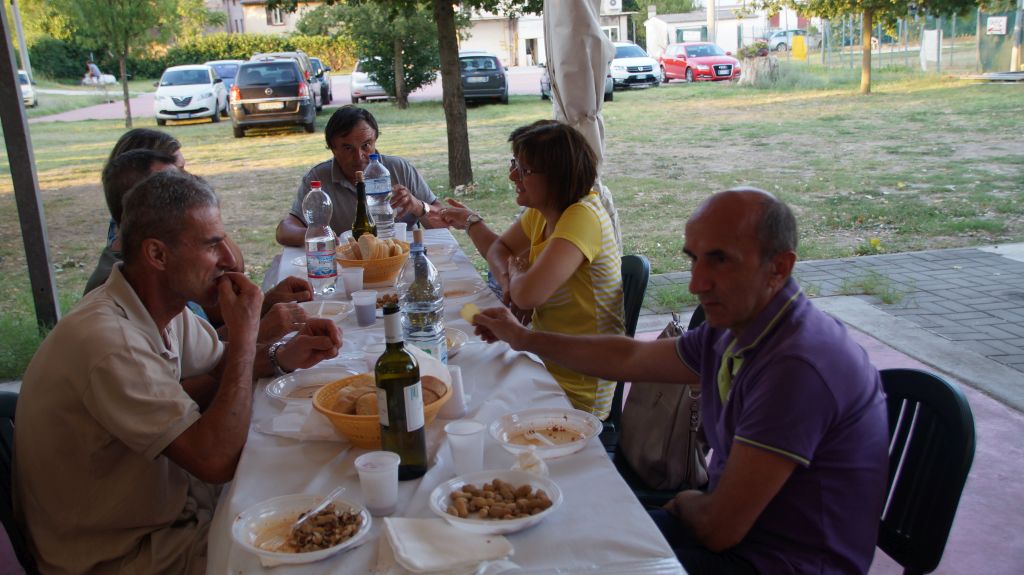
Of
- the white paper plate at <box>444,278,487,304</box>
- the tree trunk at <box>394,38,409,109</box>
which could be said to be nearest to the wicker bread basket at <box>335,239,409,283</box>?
the white paper plate at <box>444,278,487,304</box>

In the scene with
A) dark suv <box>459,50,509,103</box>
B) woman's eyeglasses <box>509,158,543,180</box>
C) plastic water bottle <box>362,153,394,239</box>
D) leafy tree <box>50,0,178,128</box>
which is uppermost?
leafy tree <box>50,0,178,128</box>

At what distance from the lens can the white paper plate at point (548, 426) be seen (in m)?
1.91

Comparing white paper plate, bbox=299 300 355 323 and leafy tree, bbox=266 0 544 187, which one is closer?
white paper plate, bbox=299 300 355 323

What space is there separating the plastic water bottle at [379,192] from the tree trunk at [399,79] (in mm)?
17247

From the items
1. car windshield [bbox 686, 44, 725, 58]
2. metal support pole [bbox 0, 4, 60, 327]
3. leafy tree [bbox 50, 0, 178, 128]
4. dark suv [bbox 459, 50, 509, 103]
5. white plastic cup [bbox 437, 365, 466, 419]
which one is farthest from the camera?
car windshield [bbox 686, 44, 725, 58]

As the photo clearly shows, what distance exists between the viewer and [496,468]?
6.08 feet

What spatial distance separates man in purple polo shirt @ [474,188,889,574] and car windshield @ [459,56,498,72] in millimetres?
20322

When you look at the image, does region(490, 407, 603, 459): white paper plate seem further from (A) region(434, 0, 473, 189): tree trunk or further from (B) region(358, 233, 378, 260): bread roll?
(A) region(434, 0, 473, 189): tree trunk

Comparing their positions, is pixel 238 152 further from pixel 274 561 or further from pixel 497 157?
pixel 274 561

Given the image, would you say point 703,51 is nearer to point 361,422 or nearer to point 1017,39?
point 1017,39

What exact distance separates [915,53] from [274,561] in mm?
32837

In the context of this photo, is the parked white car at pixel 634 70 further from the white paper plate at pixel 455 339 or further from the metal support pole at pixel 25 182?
the white paper plate at pixel 455 339

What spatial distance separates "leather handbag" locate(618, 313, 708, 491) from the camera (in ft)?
8.10

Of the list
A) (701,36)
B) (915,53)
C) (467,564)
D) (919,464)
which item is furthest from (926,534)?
(701,36)
